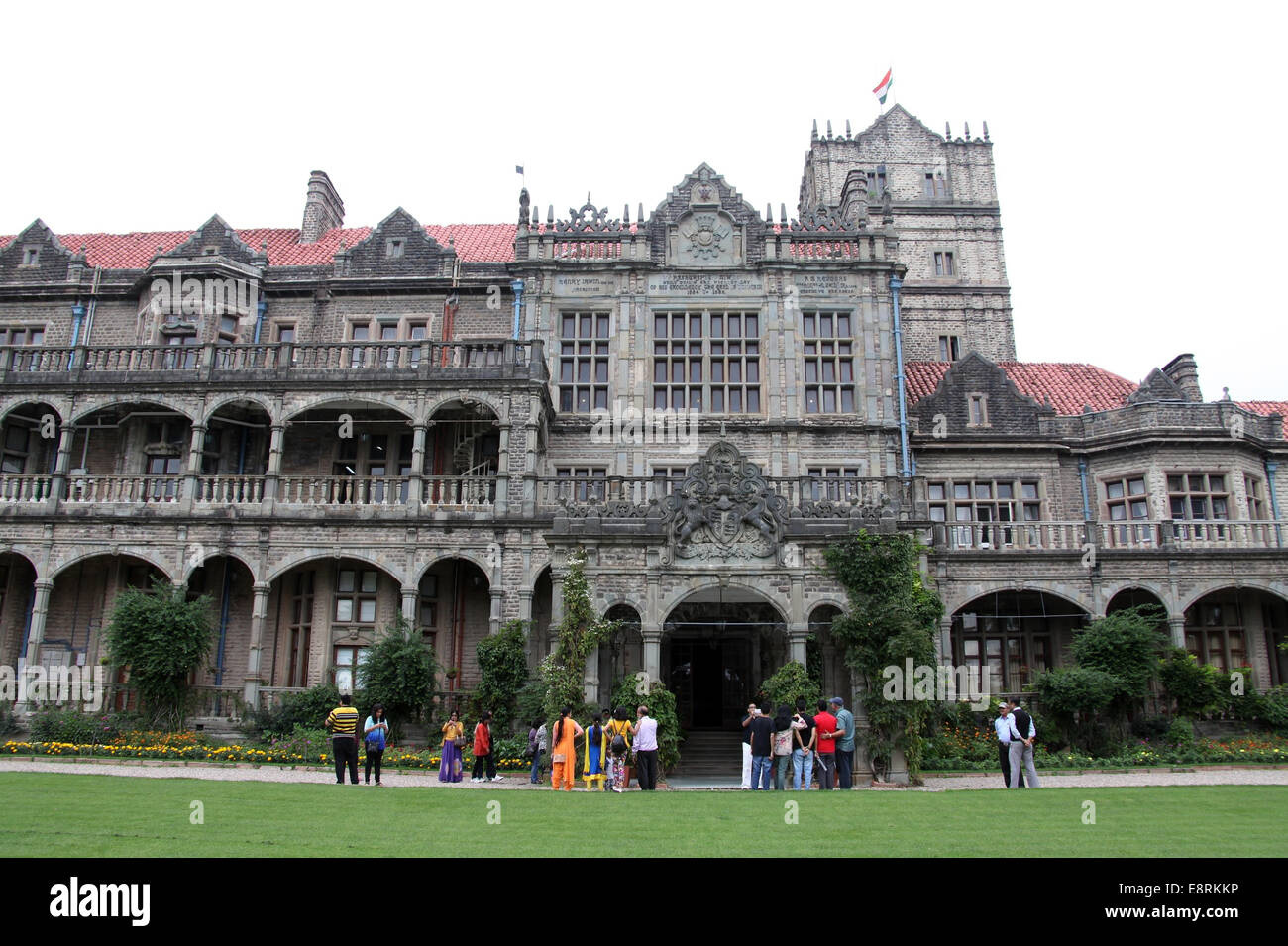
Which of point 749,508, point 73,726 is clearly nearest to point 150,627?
point 73,726

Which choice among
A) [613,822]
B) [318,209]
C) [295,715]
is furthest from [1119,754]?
[318,209]

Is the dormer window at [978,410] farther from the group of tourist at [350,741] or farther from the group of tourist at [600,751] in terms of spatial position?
the group of tourist at [350,741]

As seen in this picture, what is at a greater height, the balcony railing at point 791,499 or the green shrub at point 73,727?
the balcony railing at point 791,499

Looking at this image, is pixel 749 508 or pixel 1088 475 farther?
pixel 1088 475

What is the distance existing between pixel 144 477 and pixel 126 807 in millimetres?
16732

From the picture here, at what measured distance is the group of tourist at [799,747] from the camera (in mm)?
16672

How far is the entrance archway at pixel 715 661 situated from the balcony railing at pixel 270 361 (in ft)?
26.2

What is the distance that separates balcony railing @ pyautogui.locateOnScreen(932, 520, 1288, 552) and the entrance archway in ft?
19.3

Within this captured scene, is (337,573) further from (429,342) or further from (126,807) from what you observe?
(126,807)

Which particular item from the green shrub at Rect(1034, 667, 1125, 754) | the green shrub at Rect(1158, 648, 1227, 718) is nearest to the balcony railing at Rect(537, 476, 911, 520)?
the green shrub at Rect(1034, 667, 1125, 754)

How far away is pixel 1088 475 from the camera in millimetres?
28656

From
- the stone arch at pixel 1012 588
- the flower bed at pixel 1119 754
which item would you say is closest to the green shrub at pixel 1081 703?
the flower bed at pixel 1119 754

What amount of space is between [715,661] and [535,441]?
766 centimetres

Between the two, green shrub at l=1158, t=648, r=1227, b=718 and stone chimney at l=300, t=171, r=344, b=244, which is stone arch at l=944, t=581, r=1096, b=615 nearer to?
green shrub at l=1158, t=648, r=1227, b=718
